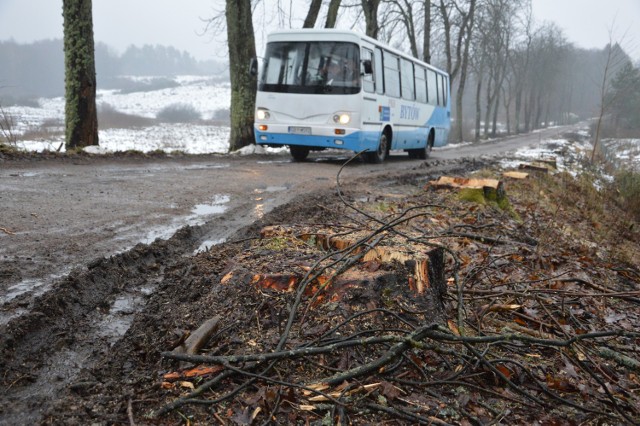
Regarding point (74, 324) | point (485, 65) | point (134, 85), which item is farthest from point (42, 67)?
point (74, 324)

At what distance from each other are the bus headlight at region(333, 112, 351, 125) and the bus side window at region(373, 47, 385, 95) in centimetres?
151

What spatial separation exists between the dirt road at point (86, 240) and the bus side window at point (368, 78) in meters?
3.63

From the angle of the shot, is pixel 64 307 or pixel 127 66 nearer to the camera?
pixel 64 307

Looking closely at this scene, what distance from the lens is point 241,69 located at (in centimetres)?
1462

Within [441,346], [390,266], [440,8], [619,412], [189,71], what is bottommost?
[619,412]

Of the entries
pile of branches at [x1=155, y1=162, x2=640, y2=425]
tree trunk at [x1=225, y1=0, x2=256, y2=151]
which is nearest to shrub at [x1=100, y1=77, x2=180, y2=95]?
tree trunk at [x1=225, y1=0, x2=256, y2=151]

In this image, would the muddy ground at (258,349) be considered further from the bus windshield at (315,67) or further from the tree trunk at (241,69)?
the tree trunk at (241,69)

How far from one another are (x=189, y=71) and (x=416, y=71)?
7198 inches

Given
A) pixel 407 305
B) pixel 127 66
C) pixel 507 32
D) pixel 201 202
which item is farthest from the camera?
Answer: pixel 127 66

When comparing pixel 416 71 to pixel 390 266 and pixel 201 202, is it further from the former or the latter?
pixel 390 266

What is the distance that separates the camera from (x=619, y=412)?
2311 mm

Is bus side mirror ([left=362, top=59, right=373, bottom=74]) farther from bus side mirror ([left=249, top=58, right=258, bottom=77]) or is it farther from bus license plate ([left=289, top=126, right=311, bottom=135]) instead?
bus side mirror ([left=249, top=58, right=258, bottom=77])

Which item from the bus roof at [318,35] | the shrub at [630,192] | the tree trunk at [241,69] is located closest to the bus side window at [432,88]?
the bus roof at [318,35]

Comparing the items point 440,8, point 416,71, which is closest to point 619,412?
point 416,71
